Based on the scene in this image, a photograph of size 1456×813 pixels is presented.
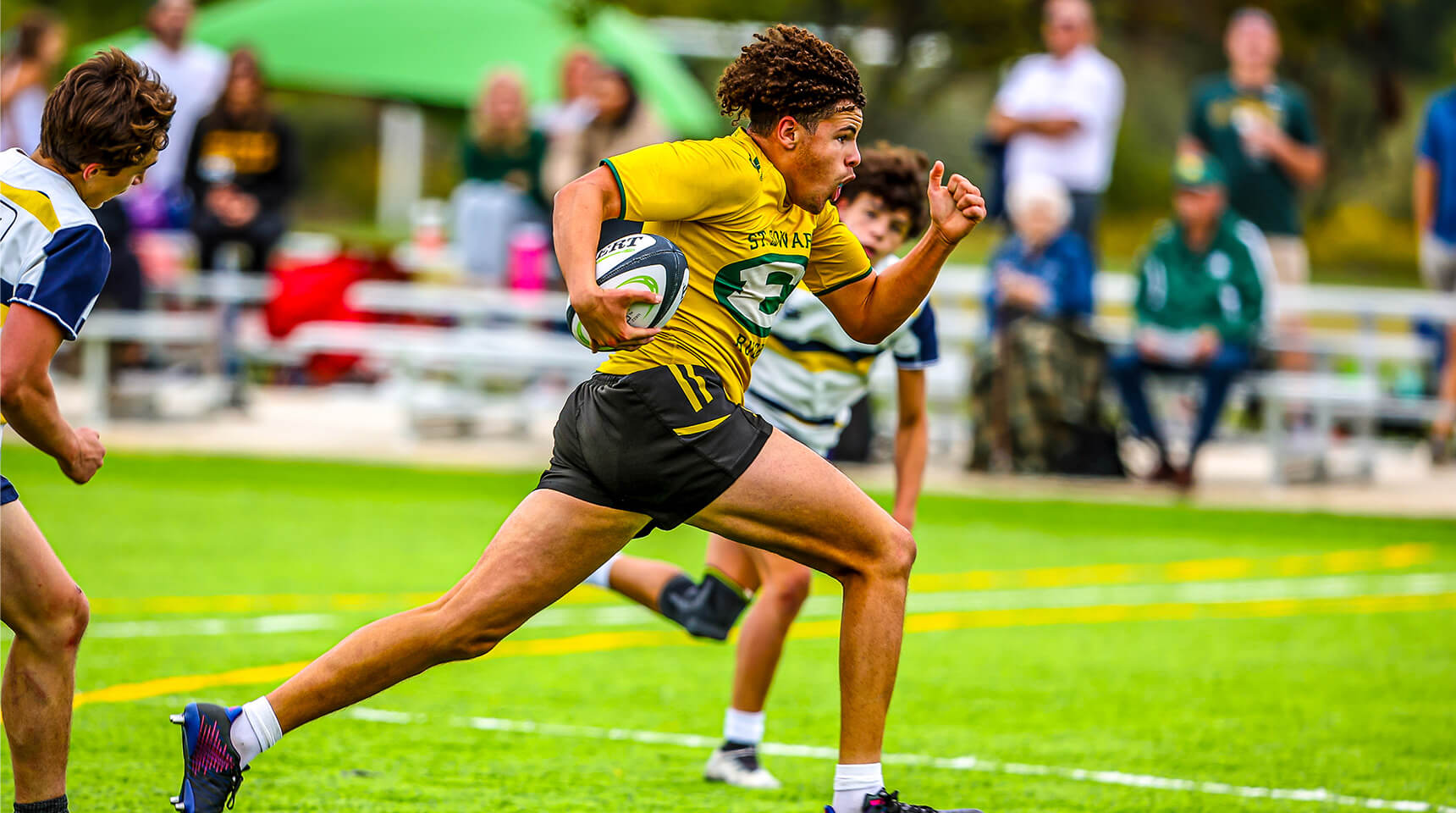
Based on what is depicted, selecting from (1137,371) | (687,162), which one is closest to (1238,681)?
(687,162)

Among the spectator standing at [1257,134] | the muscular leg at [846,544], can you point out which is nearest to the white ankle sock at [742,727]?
the muscular leg at [846,544]

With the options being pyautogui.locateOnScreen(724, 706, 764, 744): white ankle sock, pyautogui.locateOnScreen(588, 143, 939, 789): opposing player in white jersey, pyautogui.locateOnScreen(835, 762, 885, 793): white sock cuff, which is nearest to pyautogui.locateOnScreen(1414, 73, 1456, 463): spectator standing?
pyautogui.locateOnScreen(588, 143, 939, 789): opposing player in white jersey

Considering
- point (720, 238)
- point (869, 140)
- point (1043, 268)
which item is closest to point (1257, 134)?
point (1043, 268)

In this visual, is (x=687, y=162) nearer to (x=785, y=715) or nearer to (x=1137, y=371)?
(x=785, y=715)

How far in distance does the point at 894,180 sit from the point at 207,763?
2.77 meters

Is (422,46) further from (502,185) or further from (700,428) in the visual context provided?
(700,428)

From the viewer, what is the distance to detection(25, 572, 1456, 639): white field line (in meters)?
7.95

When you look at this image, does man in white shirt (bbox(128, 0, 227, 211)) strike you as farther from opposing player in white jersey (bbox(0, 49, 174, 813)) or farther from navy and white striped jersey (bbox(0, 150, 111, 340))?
navy and white striped jersey (bbox(0, 150, 111, 340))

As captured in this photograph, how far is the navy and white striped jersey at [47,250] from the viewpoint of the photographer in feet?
13.4

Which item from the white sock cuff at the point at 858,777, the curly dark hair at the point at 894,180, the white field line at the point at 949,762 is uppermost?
the curly dark hair at the point at 894,180

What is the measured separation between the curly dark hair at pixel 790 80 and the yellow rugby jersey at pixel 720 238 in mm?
101

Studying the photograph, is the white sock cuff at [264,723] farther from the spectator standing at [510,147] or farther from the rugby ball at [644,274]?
the spectator standing at [510,147]

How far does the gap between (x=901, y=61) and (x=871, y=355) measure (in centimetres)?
1762

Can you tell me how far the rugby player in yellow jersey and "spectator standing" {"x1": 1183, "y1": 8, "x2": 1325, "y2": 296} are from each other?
9.33 meters
